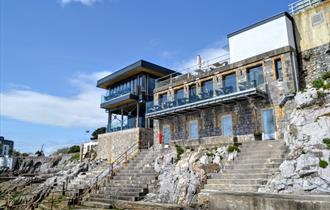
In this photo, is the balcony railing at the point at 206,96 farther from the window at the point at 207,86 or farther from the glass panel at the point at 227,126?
the glass panel at the point at 227,126

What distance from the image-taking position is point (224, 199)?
23.2ft

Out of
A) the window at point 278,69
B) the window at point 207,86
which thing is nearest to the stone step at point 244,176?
the window at point 278,69

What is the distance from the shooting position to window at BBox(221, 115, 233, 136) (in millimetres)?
18125

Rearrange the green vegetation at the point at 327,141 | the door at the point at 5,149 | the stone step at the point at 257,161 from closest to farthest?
the green vegetation at the point at 327,141 → the stone step at the point at 257,161 → the door at the point at 5,149

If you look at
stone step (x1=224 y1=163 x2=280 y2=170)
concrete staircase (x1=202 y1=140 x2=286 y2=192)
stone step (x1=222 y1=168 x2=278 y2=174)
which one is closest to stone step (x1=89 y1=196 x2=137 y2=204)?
concrete staircase (x1=202 y1=140 x2=286 y2=192)

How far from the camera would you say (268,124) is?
53.4 feet

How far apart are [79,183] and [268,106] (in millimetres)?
14407

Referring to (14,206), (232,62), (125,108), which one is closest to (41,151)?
(125,108)

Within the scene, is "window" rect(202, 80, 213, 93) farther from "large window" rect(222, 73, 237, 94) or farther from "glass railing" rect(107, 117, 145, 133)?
"glass railing" rect(107, 117, 145, 133)

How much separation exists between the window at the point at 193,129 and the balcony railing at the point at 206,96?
→ 1732 millimetres

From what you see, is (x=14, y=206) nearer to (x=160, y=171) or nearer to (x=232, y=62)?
(x=160, y=171)

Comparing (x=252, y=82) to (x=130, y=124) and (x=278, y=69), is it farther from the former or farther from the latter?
(x=130, y=124)

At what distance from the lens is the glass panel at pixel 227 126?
1812cm

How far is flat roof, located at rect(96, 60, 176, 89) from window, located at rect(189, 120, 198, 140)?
7.54 m
